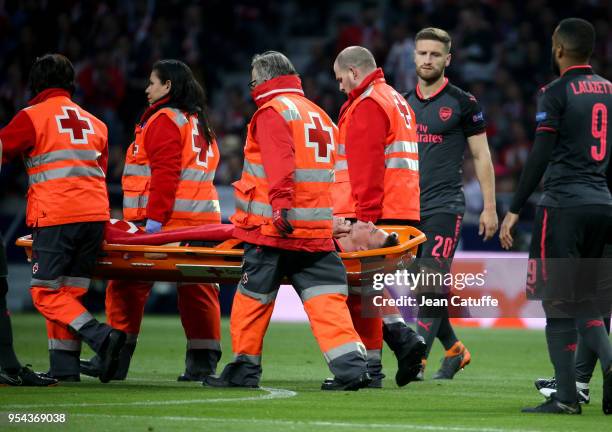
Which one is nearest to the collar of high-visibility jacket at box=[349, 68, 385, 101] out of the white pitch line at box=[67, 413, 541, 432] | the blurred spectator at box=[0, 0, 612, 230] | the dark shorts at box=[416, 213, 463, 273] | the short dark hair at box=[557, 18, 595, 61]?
the dark shorts at box=[416, 213, 463, 273]

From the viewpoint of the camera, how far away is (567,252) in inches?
280

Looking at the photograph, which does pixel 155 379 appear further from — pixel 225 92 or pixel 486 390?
pixel 225 92

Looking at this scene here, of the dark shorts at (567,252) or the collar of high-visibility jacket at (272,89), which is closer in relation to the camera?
the dark shorts at (567,252)

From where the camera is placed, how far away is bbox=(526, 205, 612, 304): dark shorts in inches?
279

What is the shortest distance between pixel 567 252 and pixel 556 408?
0.86 metres

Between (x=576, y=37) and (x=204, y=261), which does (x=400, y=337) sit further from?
(x=576, y=37)

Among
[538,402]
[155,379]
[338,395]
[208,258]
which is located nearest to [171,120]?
[208,258]

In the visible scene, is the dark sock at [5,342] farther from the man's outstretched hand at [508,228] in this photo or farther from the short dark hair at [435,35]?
the short dark hair at [435,35]

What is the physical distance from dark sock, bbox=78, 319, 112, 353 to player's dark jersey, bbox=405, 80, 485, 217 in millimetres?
2767

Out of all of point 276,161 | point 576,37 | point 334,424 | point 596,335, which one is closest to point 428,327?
point 276,161

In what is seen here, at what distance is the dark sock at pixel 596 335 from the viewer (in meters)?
7.20

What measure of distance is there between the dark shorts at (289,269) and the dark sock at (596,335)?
1553mm

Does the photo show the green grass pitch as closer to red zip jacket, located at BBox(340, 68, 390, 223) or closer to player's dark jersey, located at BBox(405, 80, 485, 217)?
red zip jacket, located at BBox(340, 68, 390, 223)

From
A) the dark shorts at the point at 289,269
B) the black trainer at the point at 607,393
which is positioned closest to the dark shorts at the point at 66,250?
the dark shorts at the point at 289,269
